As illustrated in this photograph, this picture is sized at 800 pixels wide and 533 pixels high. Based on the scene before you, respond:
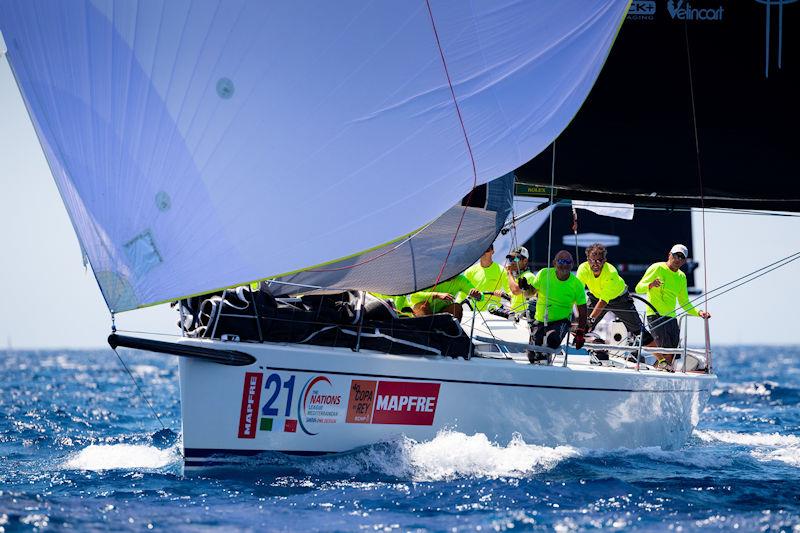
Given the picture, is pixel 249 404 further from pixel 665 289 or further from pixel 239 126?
pixel 665 289

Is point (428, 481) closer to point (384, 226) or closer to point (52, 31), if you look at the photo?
point (384, 226)

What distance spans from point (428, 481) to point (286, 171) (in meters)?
2.37

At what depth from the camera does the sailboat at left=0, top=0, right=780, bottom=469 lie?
6.53 m

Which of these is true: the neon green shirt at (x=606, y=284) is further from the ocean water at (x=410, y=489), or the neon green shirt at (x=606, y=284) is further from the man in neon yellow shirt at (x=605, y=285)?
the ocean water at (x=410, y=489)

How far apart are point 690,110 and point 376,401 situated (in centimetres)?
478

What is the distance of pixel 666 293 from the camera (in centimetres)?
1001

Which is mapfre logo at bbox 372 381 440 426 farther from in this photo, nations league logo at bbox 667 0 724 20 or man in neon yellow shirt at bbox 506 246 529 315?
nations league logo at bbox 667 0 724 20

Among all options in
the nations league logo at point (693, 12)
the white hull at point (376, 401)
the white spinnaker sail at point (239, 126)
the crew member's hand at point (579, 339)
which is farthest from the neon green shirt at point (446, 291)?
the nations league logo at point (693, 12)

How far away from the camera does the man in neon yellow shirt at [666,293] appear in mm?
9898

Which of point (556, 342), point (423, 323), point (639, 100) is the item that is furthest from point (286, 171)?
point (639, 100)

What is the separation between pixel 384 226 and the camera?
697cm

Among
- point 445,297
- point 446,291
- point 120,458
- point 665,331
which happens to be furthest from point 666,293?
point 120,458

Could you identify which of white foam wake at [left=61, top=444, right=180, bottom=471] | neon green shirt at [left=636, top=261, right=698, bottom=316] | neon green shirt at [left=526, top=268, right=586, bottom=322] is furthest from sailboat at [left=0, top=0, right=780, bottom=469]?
neon green shirt at [left=636, top=261, right=698, bottom=316]

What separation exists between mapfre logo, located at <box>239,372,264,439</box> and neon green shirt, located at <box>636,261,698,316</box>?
457 cm
